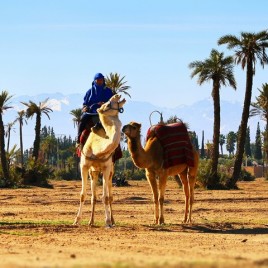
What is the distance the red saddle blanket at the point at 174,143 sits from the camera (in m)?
21.0

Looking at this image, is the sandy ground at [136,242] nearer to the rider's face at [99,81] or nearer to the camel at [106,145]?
the camel at [106,145]

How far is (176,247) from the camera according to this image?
14914 mm

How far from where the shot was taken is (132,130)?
787 inches

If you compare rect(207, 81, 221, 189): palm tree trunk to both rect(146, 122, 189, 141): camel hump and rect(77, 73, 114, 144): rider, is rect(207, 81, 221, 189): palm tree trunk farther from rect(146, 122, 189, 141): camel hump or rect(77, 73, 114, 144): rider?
rect(77, 73, 114, 144): rider

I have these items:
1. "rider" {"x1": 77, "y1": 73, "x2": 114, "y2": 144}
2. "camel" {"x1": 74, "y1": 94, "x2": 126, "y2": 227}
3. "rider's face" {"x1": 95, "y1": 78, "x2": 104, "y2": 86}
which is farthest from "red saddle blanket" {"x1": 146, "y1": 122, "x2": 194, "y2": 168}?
"camel" {"x1": 74, "y1": 94, "x2": 126, "y2": 227}

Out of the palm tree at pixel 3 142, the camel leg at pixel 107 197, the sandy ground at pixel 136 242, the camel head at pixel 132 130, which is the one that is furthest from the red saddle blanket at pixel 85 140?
the palm tree at pixel 3 142

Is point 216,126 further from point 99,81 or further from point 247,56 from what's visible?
point 99,81

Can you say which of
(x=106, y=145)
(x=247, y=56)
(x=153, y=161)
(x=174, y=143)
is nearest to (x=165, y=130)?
(x=174, y=143)

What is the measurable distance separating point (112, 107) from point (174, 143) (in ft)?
8.85

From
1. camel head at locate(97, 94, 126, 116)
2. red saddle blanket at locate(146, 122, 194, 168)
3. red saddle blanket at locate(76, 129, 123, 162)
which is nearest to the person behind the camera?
camel head at locate(97, 94, 126, 116)

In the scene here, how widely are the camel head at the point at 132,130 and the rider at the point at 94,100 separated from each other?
2.52 ft

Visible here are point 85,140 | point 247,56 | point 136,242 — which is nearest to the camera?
point 136,242

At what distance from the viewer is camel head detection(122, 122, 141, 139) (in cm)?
1983

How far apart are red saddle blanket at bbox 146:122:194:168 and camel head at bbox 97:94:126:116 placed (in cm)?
220
